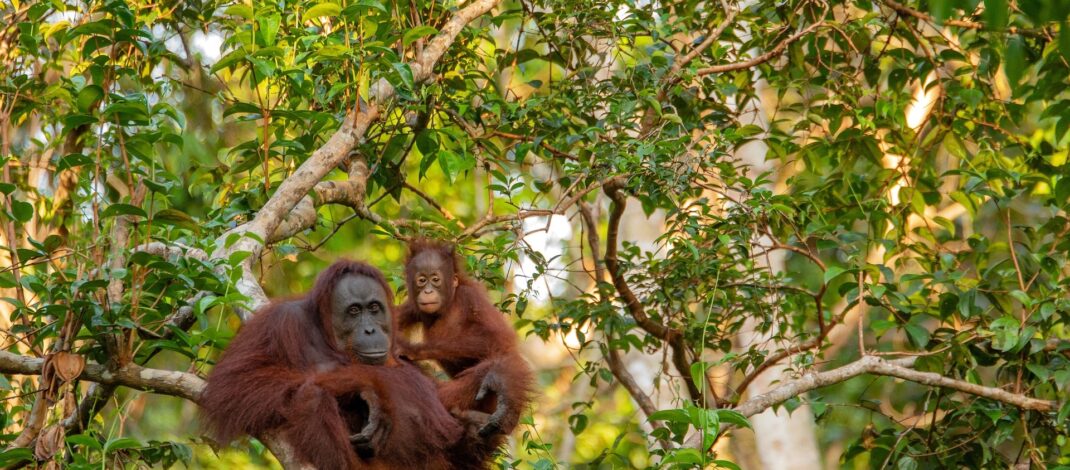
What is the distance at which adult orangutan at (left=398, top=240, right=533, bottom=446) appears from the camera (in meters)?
4.09

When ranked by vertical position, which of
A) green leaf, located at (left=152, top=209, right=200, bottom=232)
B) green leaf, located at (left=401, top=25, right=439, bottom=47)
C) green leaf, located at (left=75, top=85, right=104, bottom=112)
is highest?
green leaf, located at (left=401, top=25, right=439, bottom=47)

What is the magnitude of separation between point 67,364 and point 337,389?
0.84 metres

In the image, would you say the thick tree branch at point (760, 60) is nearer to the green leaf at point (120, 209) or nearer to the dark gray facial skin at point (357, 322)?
the dark gray facial skin at point (357, 322)

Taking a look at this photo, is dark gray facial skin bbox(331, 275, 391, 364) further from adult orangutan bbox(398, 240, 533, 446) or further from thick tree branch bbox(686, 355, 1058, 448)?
thick tree branch bbox(686, 355, 1058, 448)

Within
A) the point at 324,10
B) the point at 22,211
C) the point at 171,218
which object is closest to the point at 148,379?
the point at 171,218

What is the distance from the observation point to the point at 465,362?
15.7 ft

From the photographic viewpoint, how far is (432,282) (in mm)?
5055

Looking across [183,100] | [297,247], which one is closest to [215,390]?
[297,247]

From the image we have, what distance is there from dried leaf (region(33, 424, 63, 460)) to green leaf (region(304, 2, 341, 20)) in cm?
169

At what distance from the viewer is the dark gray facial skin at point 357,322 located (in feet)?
13.0

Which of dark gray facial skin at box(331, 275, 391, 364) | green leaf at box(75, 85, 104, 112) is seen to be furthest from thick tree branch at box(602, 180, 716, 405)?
green leaf at box(75, 85, 104, 112)

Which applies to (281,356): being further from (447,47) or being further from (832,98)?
(832,98)

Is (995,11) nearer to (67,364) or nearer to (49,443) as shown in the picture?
(67,364)

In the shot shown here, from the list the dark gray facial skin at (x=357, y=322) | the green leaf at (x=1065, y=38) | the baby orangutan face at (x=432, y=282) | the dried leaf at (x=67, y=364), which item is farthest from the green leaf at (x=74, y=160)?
the green leaf at (x=1065, y=38)
